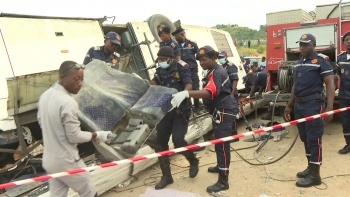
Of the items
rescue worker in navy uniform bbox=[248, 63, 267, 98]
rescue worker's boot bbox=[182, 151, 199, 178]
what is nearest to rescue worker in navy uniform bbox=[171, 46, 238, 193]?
rescue worker's boot bbox=[182, 151, 199, 178]

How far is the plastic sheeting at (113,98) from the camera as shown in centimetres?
314

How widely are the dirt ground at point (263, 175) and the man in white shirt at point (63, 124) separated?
1.62m

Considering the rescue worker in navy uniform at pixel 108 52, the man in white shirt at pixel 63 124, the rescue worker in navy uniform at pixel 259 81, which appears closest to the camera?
the man in white shirt at pixel 63 124

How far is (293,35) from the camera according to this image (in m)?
7.12

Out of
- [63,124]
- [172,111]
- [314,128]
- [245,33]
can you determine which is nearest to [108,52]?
[172,111]

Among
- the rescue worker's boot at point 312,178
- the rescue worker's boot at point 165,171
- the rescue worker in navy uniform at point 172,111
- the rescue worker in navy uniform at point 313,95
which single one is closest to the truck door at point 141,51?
the rescue worker in navy uniform at point 172,111

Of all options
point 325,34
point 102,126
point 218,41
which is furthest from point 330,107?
point 218,41

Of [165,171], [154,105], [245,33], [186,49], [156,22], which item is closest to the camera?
[154,105]

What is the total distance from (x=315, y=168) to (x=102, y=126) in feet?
8.17

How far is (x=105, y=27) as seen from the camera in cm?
631

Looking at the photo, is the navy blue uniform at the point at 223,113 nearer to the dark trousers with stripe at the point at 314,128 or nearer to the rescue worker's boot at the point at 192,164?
the rescue worker's boot at the point at 192,164

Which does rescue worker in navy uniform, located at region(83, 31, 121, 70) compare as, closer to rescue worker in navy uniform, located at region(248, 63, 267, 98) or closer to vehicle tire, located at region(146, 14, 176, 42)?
vehicle tire, located at region(146, 14, 176, 42)

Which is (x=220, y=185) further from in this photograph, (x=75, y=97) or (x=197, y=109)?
(x=197, y=109)

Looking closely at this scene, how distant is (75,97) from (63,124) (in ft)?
2.42
